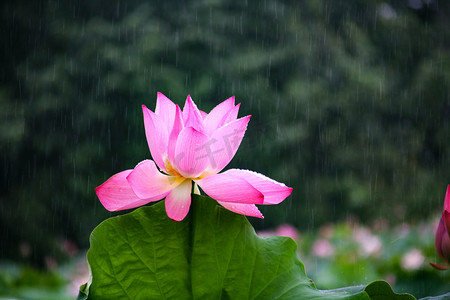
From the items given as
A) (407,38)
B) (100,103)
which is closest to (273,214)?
(100,103)

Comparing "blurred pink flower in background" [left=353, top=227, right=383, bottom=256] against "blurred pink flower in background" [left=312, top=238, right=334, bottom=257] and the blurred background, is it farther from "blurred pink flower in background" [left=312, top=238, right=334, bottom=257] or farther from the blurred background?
the blurred background

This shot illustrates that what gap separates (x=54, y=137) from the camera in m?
4.40

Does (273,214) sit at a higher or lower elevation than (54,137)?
lower

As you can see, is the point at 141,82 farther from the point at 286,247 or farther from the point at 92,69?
the point at 286,247

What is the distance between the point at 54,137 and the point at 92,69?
73 centimetres

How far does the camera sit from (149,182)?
1.31ft

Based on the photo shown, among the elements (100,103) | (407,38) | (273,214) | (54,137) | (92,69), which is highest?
(407,38)

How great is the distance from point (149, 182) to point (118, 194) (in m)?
0.03

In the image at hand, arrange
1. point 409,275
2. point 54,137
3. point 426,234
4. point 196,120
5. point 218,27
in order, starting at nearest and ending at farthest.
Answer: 1. point 196,120
2. point 409,275
3. point 426,234
4. point 54,137
5. point 218,27

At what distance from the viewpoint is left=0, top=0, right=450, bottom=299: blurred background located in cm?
438

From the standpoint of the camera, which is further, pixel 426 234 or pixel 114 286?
pixel 426 234

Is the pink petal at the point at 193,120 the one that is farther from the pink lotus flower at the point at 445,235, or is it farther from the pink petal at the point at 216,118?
the pink lotus flower at the point at 445,235

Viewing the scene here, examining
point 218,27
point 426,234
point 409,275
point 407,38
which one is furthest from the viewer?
point 407,38

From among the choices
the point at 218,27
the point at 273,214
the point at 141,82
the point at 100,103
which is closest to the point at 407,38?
the point at 218,27
